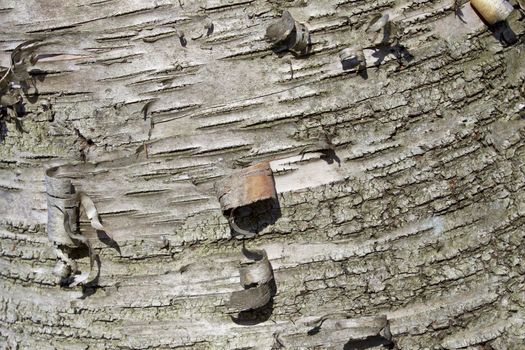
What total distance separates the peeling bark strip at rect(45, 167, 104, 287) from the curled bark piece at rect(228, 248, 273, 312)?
1.17 ft

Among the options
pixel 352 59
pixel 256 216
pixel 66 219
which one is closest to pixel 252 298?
pixel 256 216

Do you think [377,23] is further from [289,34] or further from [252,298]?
[252,298]

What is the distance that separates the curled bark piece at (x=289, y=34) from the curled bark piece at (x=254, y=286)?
0.46 m

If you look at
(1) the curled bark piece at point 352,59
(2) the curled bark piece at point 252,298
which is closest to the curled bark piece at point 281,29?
(1) the curled bark piece at point 352,59

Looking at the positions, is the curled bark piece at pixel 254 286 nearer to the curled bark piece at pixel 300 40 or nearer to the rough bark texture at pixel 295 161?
the rough bark texture at pixel 295 161

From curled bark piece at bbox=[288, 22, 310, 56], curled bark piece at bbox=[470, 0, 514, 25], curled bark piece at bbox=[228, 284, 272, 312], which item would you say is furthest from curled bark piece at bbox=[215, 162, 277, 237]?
curled bark piece at bbox=[470, 0, 514, 25]

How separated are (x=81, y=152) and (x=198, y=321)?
0.48m

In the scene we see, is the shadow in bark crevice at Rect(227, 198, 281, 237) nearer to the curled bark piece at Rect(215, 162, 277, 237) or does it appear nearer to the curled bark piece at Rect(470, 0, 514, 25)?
the curled bark piece at Rect(215, 162, 277, 237)

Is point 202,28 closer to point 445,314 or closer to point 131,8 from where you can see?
point 131,8

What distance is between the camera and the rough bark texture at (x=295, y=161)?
1.32 metres

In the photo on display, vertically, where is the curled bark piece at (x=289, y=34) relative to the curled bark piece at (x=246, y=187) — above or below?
above

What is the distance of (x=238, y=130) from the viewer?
1320mm

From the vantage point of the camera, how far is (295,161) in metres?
1.33

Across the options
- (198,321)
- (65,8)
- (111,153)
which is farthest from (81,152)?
(198,321)
